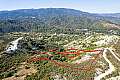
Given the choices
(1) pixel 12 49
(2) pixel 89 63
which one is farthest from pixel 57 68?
(1) pixel 12 49

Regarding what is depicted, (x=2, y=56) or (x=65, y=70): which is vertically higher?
(x=65, y=70)

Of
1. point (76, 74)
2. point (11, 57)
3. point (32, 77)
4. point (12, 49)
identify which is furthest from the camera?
point (12, 49)

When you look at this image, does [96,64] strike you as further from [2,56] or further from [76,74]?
[2,56]

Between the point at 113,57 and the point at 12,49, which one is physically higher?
the point at 113,57

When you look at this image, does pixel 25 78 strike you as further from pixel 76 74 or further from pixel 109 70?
pixel 109 70

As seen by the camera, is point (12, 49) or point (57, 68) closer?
point (57, 68)

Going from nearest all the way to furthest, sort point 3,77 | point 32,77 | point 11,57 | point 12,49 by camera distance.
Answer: point 32,77 → point 3,77 → point 11,57 → point 12,49

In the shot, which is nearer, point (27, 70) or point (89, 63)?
point (89, 63)

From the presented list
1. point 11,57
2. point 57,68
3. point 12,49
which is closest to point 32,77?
point 57,68

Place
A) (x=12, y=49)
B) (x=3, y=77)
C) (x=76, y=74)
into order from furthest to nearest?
(x=12, y=49) < (x=3, y=77) < (x=76, y=74)
